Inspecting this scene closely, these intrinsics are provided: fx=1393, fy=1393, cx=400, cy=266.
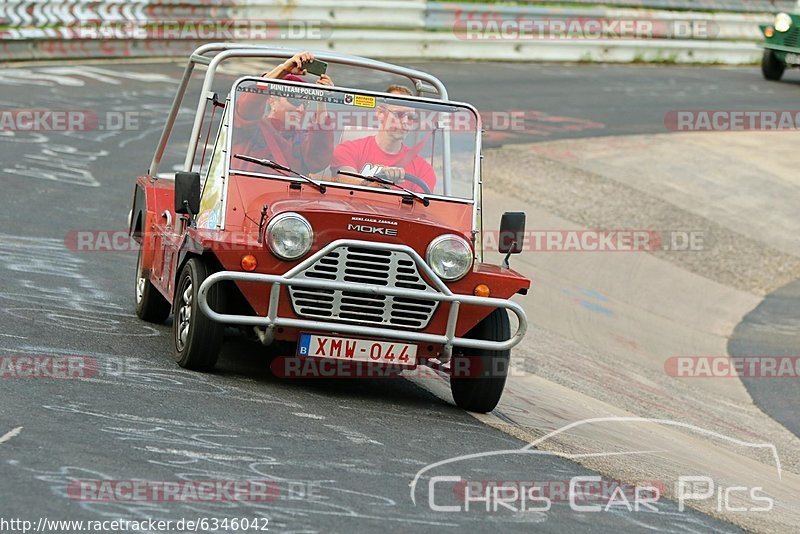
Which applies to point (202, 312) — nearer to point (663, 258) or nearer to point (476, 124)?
point (476, 124)

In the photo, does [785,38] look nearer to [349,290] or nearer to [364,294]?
[364,294]

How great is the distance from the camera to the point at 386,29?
83.1 feet

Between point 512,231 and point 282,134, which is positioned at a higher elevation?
point 282,134

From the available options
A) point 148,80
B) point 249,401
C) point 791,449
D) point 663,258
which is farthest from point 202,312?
point 148,80

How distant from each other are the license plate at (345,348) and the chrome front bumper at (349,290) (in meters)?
0.05

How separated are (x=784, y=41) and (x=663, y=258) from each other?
41.3 ft

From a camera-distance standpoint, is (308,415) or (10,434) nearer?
(10,434)

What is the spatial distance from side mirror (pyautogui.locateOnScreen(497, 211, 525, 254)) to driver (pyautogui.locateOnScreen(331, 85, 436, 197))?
1.88ft

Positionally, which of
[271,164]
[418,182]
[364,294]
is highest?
[271,164]

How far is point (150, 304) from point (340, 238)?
92.5 inches

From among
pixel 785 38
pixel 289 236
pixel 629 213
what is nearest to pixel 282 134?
pixel 289 236

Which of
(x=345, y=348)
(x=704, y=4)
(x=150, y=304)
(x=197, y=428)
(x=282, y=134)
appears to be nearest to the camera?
(x=197, y=428)

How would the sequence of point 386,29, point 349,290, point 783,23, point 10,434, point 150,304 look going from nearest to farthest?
point 10,434 < point 349,290 < point 150,304 < point 386,29 < point 783,23

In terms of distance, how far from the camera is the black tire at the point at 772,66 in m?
27.6
